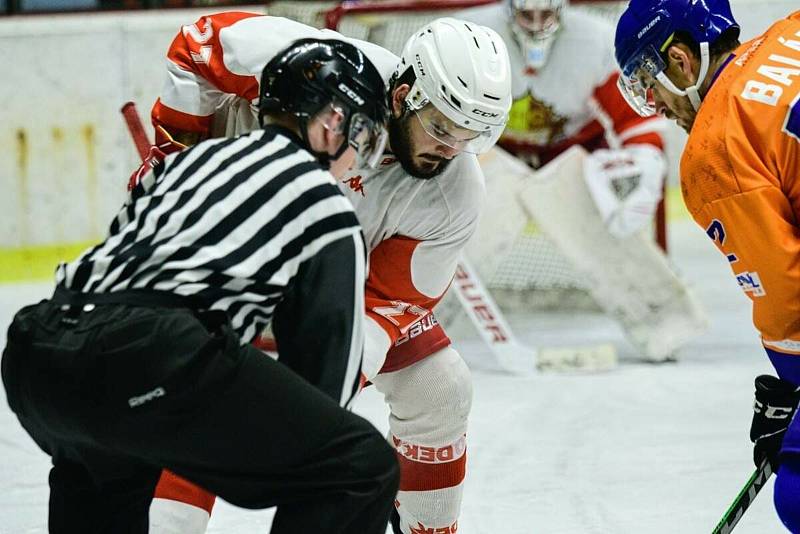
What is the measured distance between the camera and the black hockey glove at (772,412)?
6.34 ft

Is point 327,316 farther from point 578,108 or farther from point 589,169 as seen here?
point 578,108

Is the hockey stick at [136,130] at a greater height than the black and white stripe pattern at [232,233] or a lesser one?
lesser

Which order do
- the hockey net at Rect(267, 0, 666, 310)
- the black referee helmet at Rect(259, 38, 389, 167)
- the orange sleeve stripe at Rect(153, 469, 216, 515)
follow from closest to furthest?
the black referee helmet at Rect(259, 38, 389, 167)
the orange sleeve stripe at Rect(153, 469, 216, 515)
the hockey net at Rect(267, 0, 666, 310)

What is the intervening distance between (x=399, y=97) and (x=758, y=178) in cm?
66

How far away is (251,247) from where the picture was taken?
1.56 m

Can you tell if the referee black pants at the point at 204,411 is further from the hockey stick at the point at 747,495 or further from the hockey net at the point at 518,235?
the hockey net at the point at 518,235

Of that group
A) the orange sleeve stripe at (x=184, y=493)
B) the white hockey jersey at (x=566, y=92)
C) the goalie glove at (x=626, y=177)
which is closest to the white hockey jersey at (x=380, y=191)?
the orange sleeve stripe at (x=184, y=493)

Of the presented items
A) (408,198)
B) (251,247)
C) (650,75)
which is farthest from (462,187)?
(251,247)

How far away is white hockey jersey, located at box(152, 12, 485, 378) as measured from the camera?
2240 mm

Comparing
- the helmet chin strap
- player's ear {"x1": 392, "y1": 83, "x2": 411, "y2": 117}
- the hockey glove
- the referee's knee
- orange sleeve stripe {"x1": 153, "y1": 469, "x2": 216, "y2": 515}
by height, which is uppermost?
the helmet chin strap

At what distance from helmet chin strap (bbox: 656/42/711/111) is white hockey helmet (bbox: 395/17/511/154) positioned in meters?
0.25

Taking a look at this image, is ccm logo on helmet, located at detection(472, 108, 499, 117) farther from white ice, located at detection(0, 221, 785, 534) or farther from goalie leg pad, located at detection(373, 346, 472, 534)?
white ice, located at detection(0, 221, 785, 534)

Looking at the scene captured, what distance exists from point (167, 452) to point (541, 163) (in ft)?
10.1

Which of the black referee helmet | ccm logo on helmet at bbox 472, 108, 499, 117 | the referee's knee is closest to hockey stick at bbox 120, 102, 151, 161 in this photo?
ccm logo on helmet at bbox 472, 108, 499, 117
